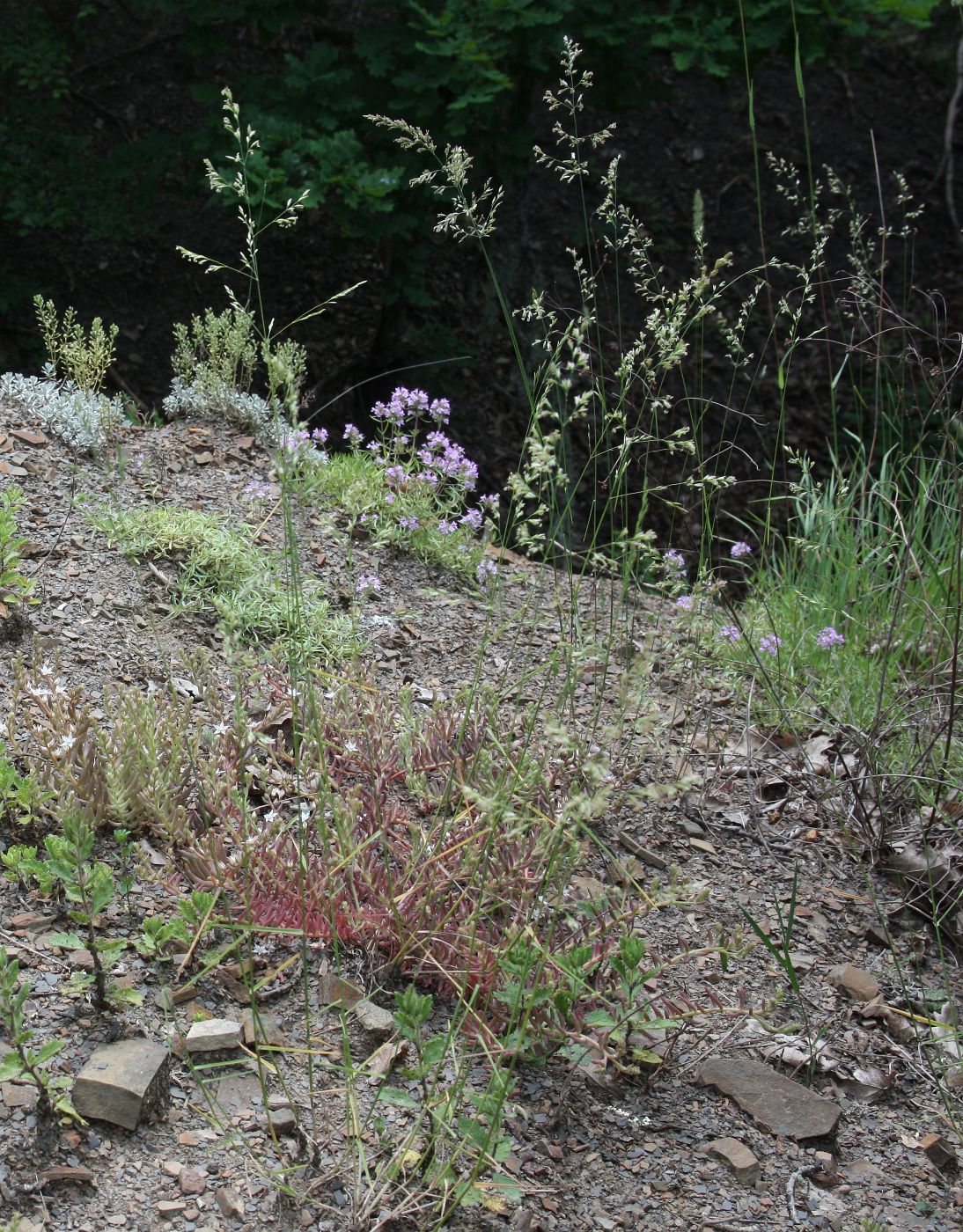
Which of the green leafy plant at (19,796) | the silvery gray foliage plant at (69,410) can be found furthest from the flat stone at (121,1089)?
the silvery gray foliage plant at (69,410)

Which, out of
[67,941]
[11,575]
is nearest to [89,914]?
[67,941]

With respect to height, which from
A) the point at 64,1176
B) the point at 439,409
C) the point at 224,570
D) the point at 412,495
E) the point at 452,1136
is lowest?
the point at 64,1176

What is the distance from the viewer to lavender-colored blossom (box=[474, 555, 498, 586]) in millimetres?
3330

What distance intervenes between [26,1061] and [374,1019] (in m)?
0.60

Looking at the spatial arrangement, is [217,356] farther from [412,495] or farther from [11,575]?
[11,575]

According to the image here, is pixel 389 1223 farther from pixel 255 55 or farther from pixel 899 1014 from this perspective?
pixel 255 55

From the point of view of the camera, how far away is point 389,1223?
1.64 metres

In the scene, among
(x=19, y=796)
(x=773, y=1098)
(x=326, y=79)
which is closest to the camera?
(x=773, y=1098)

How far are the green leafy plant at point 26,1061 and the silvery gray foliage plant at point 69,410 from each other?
2231mm

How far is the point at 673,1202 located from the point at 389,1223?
49cm

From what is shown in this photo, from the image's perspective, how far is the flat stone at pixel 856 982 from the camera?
2303 mm

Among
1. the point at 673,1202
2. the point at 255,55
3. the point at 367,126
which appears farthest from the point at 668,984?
the point at 255,55

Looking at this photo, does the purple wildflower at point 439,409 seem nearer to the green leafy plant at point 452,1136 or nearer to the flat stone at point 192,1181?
the green leafy plant at point 452,1136

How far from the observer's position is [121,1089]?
1687mm
